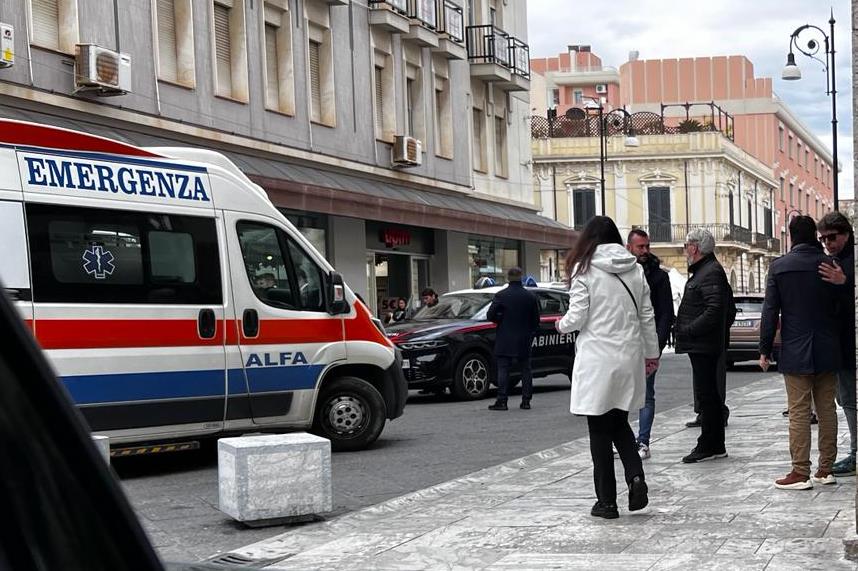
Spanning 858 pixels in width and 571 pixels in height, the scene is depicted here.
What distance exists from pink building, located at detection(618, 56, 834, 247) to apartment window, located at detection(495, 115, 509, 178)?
4456 centimetres

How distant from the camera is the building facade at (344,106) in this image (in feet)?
61.9

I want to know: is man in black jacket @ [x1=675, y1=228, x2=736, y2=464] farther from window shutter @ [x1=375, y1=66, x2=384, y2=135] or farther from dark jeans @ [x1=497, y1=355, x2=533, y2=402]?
window shutter @ [x1=375, y1=66, x2=384, y2=135]

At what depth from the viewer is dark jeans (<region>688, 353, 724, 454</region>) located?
9.95m

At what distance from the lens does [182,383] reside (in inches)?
397

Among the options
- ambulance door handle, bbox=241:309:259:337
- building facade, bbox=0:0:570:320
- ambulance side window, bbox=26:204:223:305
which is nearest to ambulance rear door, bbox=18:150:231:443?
ambulance side window, bbox=26:204:223:305

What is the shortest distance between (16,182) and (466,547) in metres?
4.52

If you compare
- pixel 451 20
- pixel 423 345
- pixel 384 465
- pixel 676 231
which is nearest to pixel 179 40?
pixel 423 345

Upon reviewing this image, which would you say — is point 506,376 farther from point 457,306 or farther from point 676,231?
point 676,231

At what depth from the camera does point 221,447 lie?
27.0 feet

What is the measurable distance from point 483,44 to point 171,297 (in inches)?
999

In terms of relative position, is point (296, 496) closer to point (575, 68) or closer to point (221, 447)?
point (221, 447)

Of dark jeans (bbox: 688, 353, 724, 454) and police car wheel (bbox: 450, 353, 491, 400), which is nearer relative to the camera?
dark jeans (bbox: 688, 353, 724, 454)

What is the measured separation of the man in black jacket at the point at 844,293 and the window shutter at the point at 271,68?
653 inches

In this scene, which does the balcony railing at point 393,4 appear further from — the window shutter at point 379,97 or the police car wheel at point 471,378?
the police car wheel at point 471,378
